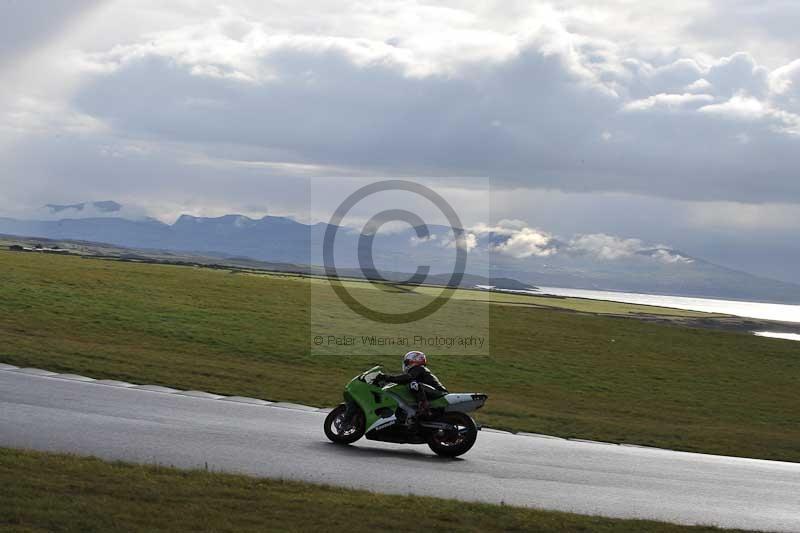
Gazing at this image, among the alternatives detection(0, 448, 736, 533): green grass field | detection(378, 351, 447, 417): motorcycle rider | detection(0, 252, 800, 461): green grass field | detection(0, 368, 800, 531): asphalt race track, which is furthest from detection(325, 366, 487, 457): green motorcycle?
detection(0, 252, 800, 461): green grass field

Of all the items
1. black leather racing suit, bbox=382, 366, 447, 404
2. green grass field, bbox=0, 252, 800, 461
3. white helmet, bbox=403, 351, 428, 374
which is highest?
white helmet, bbox=403, 351, 428, 374

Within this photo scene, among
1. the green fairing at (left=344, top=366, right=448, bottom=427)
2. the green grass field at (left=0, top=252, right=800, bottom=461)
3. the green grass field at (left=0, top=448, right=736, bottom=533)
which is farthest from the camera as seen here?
the green grass field at (left=0, top=252, right=800, bottom=461)

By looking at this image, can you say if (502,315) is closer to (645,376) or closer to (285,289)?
(285,289)

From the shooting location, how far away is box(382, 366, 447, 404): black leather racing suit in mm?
17609

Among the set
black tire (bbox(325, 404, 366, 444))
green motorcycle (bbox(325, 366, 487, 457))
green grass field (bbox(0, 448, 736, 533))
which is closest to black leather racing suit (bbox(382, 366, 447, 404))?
green motorcycle (bbox(325, 366, 487, 457))

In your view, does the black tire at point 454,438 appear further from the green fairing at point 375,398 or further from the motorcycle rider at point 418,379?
the motorcycle rider at point 418,379

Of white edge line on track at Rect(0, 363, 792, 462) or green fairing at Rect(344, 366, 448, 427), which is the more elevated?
green fairing at Rect(344, 366, 448, 427)

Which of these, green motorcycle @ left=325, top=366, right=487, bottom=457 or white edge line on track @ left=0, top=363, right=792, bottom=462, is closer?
green motorcycle @ left=325, top=366, right=487, bottom=457

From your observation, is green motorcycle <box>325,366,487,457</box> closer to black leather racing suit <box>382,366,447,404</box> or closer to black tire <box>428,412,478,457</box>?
black tire <box>428,412,478,457</box>

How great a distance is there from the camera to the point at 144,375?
2622 centimetres

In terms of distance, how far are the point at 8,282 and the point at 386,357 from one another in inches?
916

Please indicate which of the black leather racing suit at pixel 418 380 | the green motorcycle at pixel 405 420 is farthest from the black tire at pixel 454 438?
the black leather racing suit at pixel 418 380

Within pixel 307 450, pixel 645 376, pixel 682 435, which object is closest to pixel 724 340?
pixel 645 376

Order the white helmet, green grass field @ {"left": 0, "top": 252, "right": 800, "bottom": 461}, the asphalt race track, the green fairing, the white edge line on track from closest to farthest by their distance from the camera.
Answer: the asphalt race track → the green fairing → the white helmet → the white edge line on track → green grass field @ {"left": 0, "top": 252, "right": 800, "bottom": 461}
